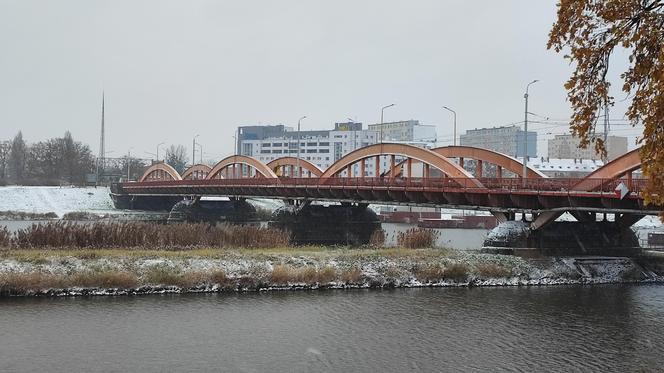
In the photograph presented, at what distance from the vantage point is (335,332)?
23.3 metres

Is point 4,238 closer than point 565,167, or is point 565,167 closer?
point 4,238

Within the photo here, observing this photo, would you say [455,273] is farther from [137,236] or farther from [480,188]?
[137,236]

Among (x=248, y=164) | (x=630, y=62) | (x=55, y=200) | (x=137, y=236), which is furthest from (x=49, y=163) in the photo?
(x=630, y=62)

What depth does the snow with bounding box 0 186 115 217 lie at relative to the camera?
330 ft

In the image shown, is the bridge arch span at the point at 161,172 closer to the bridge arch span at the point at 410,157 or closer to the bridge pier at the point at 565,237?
the bridge arch span at the point at 410,157

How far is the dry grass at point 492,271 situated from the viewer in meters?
34.3

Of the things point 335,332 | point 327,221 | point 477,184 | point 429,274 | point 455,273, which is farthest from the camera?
point 327,221

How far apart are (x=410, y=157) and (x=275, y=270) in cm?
2510

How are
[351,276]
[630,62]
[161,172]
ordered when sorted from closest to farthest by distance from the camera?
[630,62], [351,276], [161,172]

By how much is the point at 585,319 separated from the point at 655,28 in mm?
16877

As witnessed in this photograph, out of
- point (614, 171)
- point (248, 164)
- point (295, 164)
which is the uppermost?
point (248, 164)

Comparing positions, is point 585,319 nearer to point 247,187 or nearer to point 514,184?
point 514,184

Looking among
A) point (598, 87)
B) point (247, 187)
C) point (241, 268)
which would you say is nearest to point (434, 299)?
point (241, 268)

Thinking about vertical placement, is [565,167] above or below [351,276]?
above
